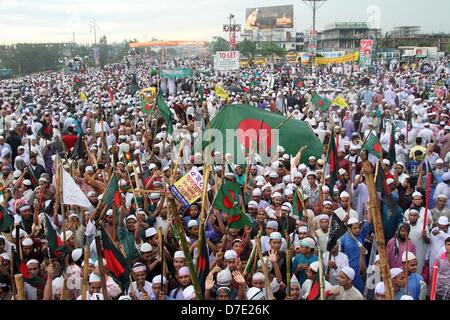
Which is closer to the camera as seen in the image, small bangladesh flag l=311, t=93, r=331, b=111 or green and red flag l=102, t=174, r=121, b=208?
green and red flag l=102, t=174, r=121, b=208

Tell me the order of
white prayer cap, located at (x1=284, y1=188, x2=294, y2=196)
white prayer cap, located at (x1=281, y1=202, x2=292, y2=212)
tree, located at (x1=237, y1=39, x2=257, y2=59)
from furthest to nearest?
tree, located at (x1=237, y1=39, x2=257, y2=59), white prayer cap, located at (x1=284, y1=188, x2=294, y2=196), white prayer cap, located at (x1=281, y1=202, x2=292, y2=212)

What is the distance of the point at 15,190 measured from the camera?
779cm

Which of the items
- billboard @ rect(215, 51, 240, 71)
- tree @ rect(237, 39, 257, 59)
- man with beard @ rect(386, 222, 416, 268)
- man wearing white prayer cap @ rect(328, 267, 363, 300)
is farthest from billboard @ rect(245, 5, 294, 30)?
man wearing white prayer cap @ rect(328, 267, 363, 300)

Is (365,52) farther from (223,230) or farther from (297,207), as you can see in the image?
(223,230)

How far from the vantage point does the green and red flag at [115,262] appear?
458 centimetres

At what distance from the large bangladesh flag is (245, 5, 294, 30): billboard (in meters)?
Answer: 67.6

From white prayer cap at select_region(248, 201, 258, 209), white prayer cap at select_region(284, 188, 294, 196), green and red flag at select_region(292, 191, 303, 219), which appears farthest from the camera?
white prayer cap at select_region(284, 188, 294, 196)

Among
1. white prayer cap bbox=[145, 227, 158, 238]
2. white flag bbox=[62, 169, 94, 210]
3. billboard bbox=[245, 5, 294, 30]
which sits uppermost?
billboard bbox=[245, 5, 294, 30]

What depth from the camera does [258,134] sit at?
9.94m

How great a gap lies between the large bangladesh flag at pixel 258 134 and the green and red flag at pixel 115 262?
509cm

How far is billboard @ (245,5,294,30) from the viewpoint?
75.6m

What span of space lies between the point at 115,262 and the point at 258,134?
568 cm

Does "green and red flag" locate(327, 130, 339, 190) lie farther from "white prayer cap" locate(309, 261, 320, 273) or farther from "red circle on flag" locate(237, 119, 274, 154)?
"red circle on flag" locate(237, 119, 274, 154)

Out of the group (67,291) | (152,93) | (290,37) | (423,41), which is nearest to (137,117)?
(152,93)
